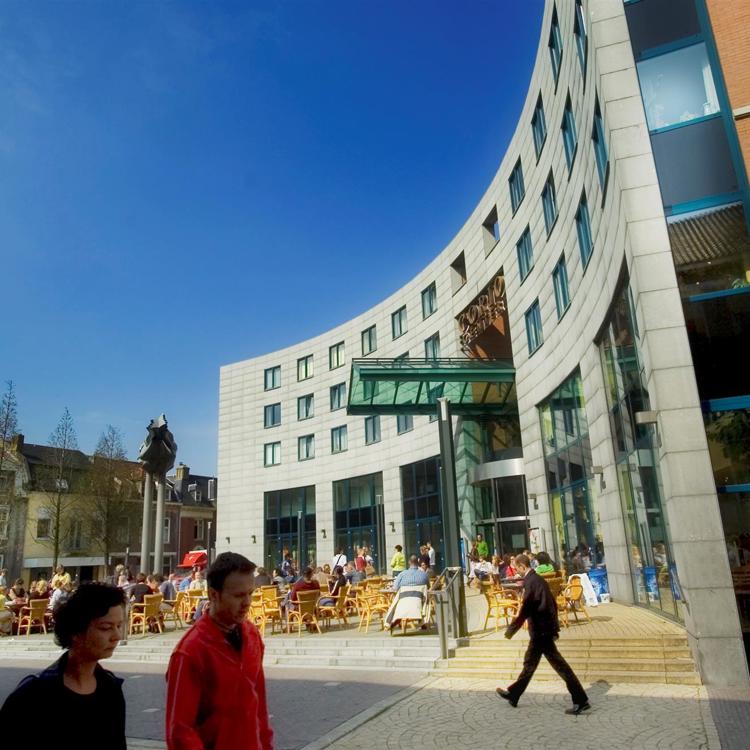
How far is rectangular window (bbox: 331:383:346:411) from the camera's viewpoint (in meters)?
40.7

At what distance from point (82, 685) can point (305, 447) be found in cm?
4075

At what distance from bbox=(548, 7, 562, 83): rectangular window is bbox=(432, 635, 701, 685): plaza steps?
14790mm

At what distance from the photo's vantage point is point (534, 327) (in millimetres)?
22875

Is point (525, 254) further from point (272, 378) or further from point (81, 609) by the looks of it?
point (272, 378)

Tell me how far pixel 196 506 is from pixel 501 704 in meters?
59.9

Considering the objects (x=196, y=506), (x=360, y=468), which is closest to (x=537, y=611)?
(x=360, y=468)

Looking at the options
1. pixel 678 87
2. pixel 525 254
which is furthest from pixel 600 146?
pixel 525 254

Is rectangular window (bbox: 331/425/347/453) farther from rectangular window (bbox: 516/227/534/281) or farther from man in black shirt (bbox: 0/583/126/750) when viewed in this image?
man in black shirt (bbox: 0/583/126/750)

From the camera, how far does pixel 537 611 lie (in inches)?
305

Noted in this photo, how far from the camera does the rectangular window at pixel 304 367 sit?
1730 inches

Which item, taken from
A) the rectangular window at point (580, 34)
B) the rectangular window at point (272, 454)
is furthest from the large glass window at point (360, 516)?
the rectangular window at point (580, 34)

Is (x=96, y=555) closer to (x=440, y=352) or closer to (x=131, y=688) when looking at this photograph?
(x=440, y=352)

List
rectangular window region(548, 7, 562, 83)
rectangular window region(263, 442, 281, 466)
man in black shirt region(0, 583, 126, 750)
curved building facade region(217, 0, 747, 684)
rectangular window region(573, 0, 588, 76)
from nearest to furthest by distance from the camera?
man in black shirt region(0, 583, 126, 750) < curved building facade region(217, 0, 747, 684) < rectangular window region(573, 0, 588, 76) < rectangular window region(548, 7, 562, 83) < rectangular window region(263, 442, 281, 466)

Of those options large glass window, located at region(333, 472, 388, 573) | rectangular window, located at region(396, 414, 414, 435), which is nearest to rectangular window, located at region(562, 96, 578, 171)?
rectangular window, located at region(396, 414, 414, 435)
